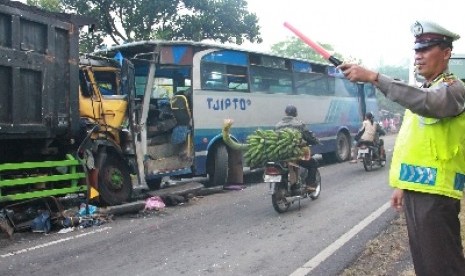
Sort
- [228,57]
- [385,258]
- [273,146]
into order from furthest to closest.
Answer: [228,57]
[273,146]
[385,258]

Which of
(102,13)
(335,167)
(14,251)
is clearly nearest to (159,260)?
(14,251)

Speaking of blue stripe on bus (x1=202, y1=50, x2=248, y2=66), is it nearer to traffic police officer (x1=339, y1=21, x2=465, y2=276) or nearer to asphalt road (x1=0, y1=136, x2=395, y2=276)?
asphalt road (x1=0, y1=136, x2=395, y2=276)

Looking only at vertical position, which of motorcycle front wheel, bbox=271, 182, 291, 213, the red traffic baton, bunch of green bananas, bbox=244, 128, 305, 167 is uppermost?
the red traffic baton

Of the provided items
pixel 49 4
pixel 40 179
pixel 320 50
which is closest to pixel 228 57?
pixel 40 179

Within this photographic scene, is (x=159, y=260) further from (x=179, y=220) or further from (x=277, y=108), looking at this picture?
(x=277, y=108)

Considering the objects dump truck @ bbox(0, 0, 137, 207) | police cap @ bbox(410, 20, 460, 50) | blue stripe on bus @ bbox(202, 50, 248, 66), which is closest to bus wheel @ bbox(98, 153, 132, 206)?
dump truck @ bbox(0, 0, 137, 207)

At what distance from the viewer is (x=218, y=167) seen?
10.9 meters

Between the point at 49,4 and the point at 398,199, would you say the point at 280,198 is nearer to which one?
the point at 398,199

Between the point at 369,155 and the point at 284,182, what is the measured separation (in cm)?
571

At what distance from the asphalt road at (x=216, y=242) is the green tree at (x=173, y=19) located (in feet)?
33.7

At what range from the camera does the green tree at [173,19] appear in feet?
56.5

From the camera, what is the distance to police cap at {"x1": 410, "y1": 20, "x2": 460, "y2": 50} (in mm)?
2436

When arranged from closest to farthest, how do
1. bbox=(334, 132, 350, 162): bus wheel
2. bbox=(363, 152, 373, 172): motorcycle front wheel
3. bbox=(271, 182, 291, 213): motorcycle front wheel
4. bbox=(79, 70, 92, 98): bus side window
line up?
bbox=(271, 182, 291, 213): motorcycle front wheel < bbox=(79, 70, 92, 98): bus side window < bbox=(363, 152, 373, 172): motorcycle front wheel < bbox=(334, 132, 350, 162): bus wheel

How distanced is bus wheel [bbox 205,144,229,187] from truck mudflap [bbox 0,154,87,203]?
3.61m
